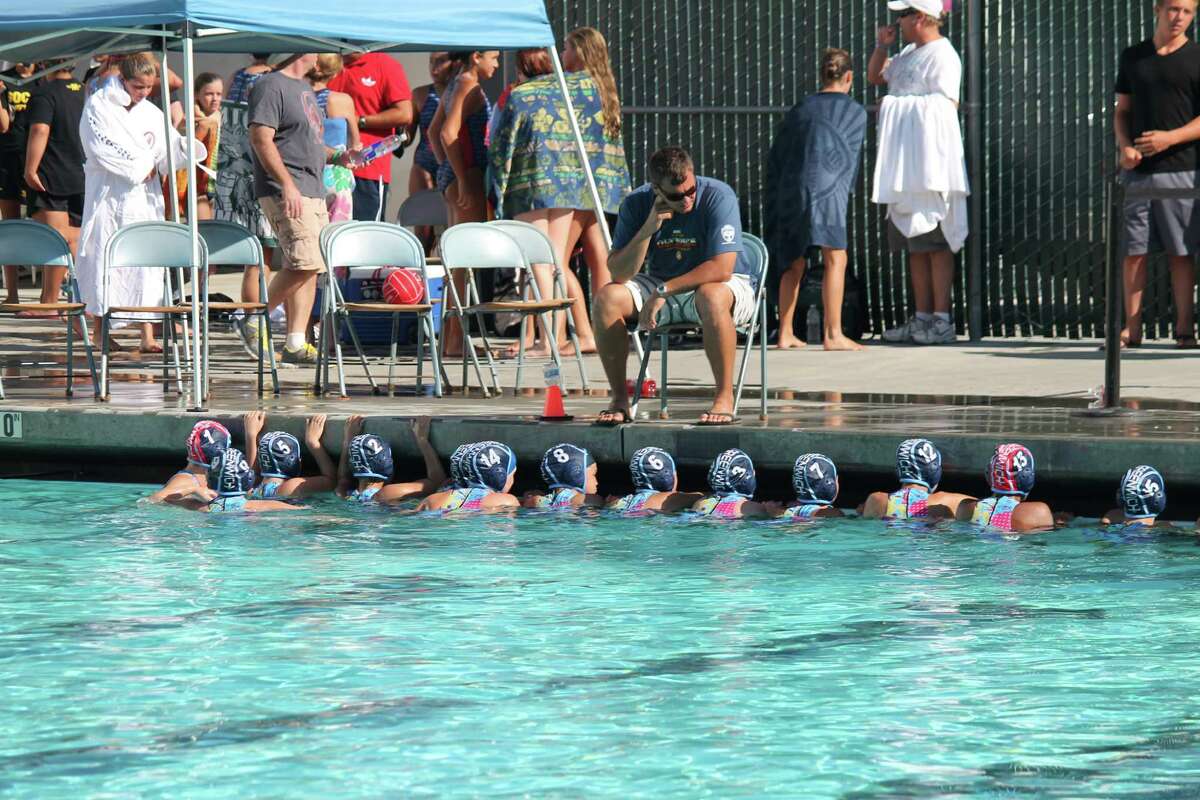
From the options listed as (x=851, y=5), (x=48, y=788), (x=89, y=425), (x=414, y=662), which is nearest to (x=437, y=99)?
(x=851, y=5)

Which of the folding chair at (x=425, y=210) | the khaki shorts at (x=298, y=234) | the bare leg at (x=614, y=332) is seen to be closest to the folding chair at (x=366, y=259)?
the khaki shorts at (x=298, y=234)

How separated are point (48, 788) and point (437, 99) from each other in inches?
365

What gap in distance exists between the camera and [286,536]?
9039 millimetres

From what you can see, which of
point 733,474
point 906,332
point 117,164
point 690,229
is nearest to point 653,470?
point 733,474

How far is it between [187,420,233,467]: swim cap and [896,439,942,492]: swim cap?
10.6 feet

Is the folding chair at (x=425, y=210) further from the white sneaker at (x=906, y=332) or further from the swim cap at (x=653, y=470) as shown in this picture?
the swim cap at (x=653, y=470)

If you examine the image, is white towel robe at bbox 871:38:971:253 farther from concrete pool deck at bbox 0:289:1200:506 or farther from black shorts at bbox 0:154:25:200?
black shorts at bbox 0:154:25:200

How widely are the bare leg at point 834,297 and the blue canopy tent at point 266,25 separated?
2.76m

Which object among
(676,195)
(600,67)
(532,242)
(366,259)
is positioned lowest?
(366,259)

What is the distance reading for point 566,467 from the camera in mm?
9312

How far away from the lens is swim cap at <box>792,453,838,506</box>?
8844mm

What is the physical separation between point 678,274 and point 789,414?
882 millimetres

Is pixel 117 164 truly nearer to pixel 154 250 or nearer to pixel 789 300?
pixel 154 250

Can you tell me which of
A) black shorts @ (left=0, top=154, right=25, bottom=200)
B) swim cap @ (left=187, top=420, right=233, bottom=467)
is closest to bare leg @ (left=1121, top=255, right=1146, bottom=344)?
swim cap @ (left=187, top=420, right=233, bottom=467)
